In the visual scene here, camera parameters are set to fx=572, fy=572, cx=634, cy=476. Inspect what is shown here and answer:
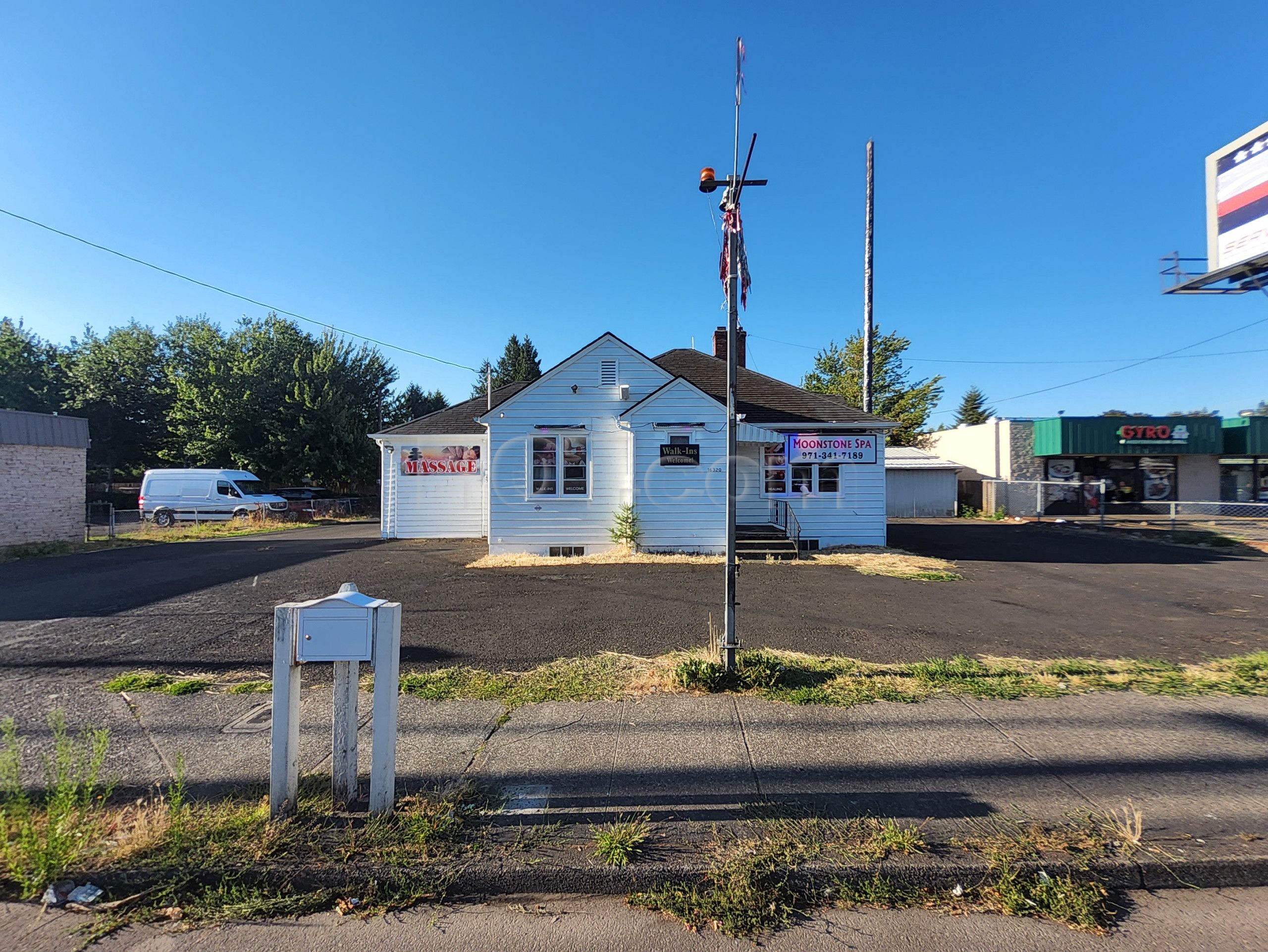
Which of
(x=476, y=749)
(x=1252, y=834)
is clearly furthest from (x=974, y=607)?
(x=476, y=749)

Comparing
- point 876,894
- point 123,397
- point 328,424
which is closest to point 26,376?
point 123,397

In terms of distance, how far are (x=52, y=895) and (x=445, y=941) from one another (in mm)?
1967

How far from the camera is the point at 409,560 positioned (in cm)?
1414

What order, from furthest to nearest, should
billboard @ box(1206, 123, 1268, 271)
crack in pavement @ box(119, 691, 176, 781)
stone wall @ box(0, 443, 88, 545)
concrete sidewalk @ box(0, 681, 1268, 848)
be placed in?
1. billboard @ box(1206, 123, 1268, 271)
2. stone wall @ box(0, 443, 88, 545)
3. crack in pavement @ box(119, 691, 176, 781)
4. concrete sidewalk @ box(0, 681, 1268, 848)

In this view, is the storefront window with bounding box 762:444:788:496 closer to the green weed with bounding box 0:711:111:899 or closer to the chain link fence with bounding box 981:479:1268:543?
the green weed with bounding box 0:711:111:899

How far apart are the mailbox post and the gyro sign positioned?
45.3 feet

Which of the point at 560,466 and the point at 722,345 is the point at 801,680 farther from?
the point at 722,345

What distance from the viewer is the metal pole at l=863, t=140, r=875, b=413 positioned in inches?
879

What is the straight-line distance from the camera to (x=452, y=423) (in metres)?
19.6

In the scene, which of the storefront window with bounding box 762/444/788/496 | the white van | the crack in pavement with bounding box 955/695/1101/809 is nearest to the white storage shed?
the storefront window with bounding box 762/444/788/496

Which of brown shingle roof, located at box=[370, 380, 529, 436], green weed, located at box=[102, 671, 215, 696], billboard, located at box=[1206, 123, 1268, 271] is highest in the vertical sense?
billboard, located at box=[1206, 123, 1268, 271]

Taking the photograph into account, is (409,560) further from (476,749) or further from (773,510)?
(476,749)

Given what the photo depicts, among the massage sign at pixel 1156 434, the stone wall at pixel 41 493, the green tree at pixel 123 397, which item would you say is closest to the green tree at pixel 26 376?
the green tree at pixel 123 397

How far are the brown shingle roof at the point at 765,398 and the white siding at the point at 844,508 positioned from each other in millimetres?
734
